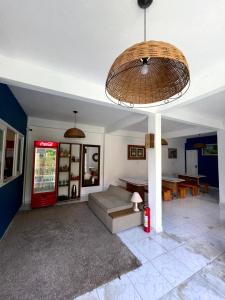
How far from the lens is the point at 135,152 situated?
6.22 m

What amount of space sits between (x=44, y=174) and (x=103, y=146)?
2.39 meters

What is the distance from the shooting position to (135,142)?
626cm

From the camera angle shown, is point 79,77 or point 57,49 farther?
point 79,77

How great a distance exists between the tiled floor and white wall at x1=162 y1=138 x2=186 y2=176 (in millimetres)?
4296

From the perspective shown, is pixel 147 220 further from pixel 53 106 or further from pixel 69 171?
pixel 53 106

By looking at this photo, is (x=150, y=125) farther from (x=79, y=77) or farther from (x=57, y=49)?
(x=57, y=49)

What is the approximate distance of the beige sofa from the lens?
8.54 ft

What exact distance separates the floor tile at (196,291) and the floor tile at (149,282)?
12 cm

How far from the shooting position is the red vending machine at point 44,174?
3820 millimetres

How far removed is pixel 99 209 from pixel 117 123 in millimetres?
2723

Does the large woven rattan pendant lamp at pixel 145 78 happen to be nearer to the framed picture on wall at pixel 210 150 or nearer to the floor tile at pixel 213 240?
the floor tile at pixel 213 240

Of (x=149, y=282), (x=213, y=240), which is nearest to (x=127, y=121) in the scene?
(x=213, y=240)

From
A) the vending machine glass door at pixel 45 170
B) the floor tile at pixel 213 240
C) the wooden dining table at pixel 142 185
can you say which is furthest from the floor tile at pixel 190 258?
the vending machine glass door at pixel 45 170

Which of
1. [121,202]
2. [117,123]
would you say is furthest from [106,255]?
[117,123]
